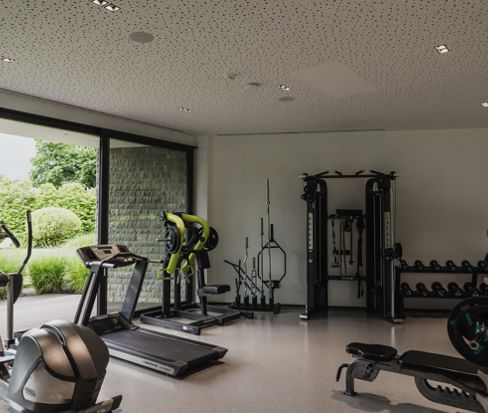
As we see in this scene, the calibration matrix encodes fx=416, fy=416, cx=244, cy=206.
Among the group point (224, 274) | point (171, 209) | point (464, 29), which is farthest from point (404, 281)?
point (464, 29)

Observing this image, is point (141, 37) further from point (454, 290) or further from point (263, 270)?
point (454, 290)

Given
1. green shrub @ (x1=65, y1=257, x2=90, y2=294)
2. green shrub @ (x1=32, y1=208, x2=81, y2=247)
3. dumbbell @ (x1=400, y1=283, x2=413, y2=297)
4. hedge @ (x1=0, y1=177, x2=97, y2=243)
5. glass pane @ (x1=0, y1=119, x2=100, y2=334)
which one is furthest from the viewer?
green shrub @ (x1=65, y1=257, x2=90, y2=294)

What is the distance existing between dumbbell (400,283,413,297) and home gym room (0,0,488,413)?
0.02m

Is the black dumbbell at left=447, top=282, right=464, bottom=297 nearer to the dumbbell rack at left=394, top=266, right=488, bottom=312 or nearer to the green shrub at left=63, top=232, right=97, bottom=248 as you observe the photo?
the dumbbell rack at left=394, top=266, right=488, bottom=312

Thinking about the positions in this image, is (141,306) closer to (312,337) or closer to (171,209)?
(171,209)

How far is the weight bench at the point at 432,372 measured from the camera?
2748 mm

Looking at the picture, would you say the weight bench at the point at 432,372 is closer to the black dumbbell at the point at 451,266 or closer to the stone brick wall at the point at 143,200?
the black dumbbell at the point at 451,266

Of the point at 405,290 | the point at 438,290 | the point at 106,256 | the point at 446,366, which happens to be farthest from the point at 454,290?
the point at 106,256

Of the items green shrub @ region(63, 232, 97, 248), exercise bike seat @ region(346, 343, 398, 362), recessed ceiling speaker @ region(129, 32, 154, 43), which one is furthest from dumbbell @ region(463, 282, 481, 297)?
green shrub @ region(63, 232, 97, 248)

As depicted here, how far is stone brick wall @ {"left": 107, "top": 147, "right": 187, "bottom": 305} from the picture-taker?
609 centimetres

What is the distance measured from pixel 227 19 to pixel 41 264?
17.9 ft

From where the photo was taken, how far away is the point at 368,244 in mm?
6395

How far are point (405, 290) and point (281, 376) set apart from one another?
3.02 meters

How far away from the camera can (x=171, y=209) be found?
6.81 metres
